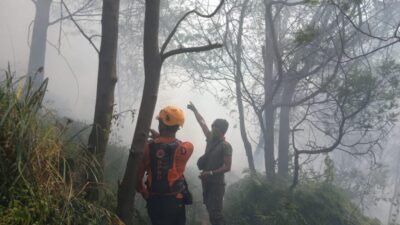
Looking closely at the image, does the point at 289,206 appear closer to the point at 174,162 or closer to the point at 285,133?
the point at 174,162

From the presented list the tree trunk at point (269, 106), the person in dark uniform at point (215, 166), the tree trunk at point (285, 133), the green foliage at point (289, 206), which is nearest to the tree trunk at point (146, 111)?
the person in dark uniform at point (215, 166)

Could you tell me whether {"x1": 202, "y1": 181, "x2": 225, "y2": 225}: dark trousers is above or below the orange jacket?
below

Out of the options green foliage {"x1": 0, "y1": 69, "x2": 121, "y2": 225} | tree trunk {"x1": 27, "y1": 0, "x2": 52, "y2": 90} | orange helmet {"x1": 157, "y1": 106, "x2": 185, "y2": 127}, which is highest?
tree trunk {"x1": 27, "y1": 0, "x2": 52, "y2": 90}

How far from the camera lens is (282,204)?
7.94 m

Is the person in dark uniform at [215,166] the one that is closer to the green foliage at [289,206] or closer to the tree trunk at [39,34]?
the green foliage at [289,206]

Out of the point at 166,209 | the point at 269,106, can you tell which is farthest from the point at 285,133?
the point at 166,209

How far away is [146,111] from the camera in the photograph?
4051 mm

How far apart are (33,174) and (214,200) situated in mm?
3744

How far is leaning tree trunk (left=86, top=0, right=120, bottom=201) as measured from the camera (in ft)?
13.8

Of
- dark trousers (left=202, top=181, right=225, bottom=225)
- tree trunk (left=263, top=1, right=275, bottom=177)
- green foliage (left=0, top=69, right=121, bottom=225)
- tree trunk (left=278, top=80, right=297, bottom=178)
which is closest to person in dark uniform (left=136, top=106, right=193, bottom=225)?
green foliage (left=0, top=69, right=121, bottom=225)

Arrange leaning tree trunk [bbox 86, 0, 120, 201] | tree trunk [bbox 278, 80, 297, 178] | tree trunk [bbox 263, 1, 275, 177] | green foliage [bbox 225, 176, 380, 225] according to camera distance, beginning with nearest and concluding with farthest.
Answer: leaning tree trunk [bbox 86, 0, 120, 201] < green foliage [bbox 225, 176, 380, 225] < tree trunk [bbox 263, 1, 275, 177] < tree trunk [bbox 278, 80, 297, 178]

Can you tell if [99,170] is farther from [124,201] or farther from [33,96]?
[33,96]

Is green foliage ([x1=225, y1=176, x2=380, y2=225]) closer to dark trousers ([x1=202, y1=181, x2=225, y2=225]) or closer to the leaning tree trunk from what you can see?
dark trousers ([x1=202, y1=181, x2=225, y2=225])

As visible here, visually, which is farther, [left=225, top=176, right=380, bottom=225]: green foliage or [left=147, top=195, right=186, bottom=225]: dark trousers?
[left=225, top=176, right=380, bottom=225]: green foliage
